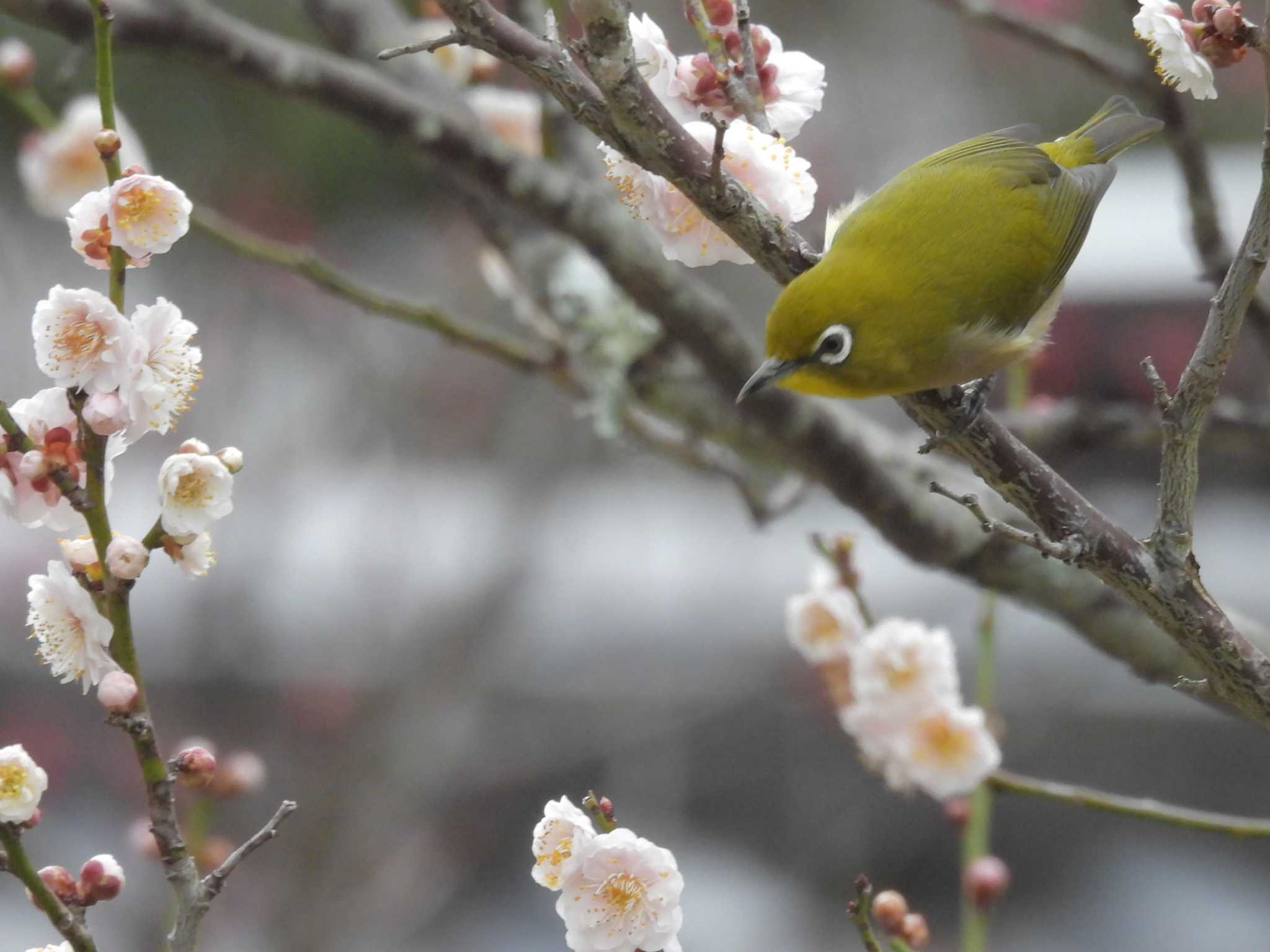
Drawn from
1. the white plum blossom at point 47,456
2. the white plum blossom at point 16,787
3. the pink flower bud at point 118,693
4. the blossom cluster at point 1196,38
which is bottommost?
the white plum blossom at point 16,787

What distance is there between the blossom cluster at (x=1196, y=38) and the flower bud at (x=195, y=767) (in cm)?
81

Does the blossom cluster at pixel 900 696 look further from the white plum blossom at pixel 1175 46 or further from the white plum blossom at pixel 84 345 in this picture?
the white plum blossom at pixel 84 345

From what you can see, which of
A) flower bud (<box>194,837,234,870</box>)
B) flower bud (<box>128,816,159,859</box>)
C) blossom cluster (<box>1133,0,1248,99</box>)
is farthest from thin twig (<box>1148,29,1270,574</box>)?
flower bud (<box>194,837,234,870</box>)

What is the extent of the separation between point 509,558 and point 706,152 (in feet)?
7.71

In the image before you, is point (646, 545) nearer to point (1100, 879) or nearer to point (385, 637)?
point (1100, 879)

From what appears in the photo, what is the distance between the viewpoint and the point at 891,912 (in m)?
1.13

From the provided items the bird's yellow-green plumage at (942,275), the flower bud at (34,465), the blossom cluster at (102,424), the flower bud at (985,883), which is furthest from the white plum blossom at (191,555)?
the flower bud at (985,883)

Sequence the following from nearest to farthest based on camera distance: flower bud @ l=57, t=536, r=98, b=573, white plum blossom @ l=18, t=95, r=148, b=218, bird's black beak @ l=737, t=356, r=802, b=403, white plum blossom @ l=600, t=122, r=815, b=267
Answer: flower bud @ l=57, t=536, r=98, b=573 < white plum blossom @ l=600, t=122, r=815, b=267 < bird's black beak @ l=737, t=356, r=802, b=403 < white plum blossom @ l=18, t=95, r=148, b=218

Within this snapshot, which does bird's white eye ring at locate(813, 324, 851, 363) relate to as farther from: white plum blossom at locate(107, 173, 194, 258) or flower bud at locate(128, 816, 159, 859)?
flower bud at locate(128, 816, 159, 859)

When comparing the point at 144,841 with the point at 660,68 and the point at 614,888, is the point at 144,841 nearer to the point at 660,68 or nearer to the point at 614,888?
the point at 614,888

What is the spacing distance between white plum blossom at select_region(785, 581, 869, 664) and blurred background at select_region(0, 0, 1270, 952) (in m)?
1.59

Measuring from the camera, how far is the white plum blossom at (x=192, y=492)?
0.81 metres

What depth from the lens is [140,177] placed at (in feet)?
2.63

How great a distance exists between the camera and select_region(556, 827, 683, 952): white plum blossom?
33.5 inches
